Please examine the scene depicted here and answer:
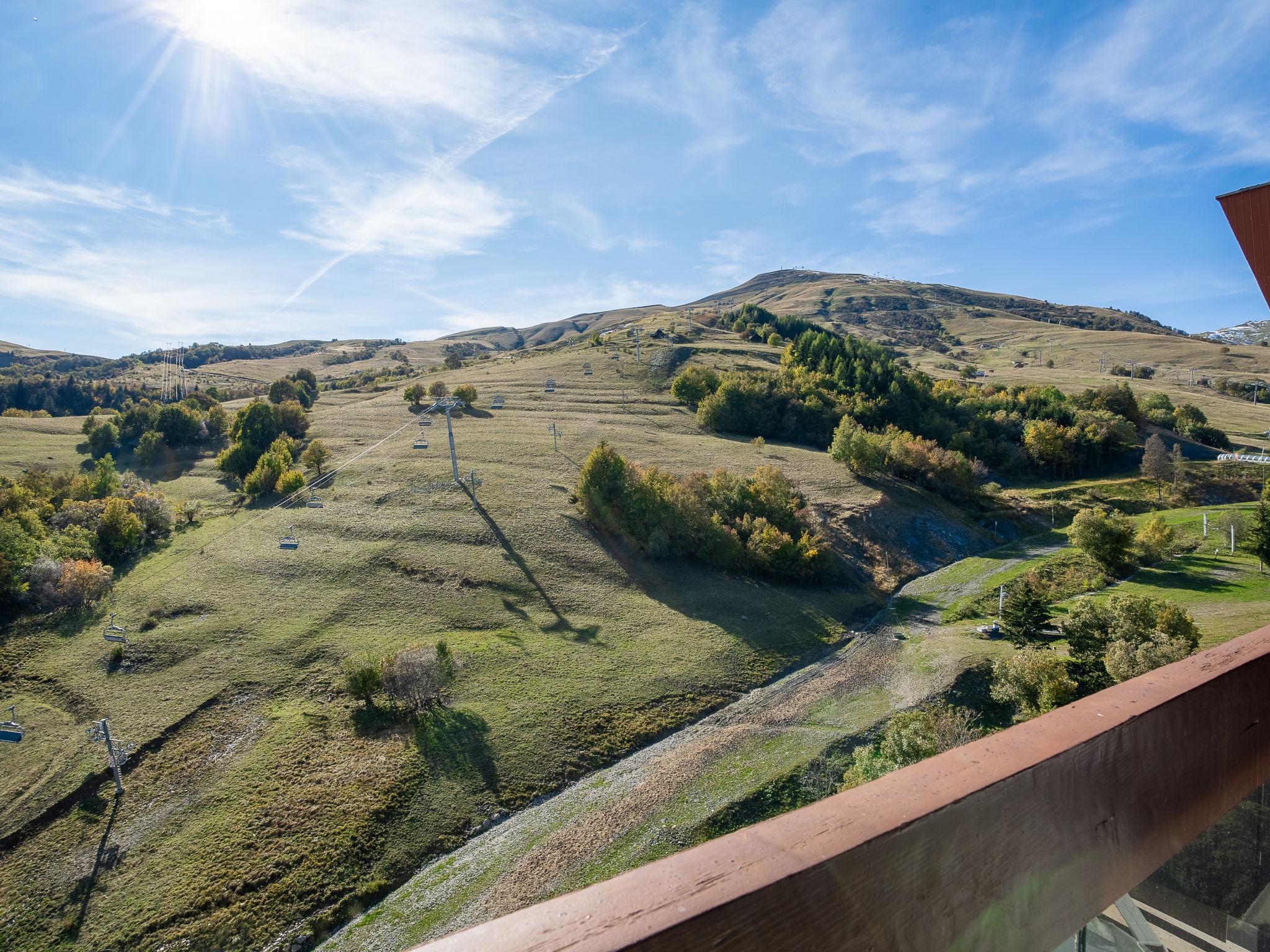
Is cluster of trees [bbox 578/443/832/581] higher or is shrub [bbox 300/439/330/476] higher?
shrub [bbox 300/439/330/476]

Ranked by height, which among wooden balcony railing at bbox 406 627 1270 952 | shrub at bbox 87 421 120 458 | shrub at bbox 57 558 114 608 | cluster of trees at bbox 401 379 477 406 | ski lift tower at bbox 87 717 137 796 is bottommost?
ski lift tower at bbox 87 717 137 796

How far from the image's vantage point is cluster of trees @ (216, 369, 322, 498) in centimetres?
5062

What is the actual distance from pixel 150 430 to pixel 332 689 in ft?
175

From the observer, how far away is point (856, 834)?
46.0 inches

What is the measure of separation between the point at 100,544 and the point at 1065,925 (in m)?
50.6

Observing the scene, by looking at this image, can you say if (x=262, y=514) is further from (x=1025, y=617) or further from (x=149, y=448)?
(x=1025, y=617)

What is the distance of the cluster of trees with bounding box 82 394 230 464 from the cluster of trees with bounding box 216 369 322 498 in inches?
165

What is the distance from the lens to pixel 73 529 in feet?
125

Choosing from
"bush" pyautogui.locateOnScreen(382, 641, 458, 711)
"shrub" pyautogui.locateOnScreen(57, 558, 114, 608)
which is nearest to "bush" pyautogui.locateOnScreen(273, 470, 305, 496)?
"shrub" pyautogui.locateOnScreen(57, 558, 114, 608)

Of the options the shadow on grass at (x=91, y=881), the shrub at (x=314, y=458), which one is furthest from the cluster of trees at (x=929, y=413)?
the shadow on grass at (x=91, y=881)

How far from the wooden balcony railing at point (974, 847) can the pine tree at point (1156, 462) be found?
8021cm

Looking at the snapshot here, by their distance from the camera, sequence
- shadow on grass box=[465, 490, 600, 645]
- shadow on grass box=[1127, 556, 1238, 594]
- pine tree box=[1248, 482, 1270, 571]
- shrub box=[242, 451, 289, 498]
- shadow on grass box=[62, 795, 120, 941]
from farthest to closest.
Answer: shrub box=[242, 451, 289, 498], shadow on grass box=[1127, 556, 1238, 594], shadow on grass box=[465, 490, 600, 645], pine tree box=[1248, 482, 1270, 571], shadow on grass box=[62, 795, 120, 941]

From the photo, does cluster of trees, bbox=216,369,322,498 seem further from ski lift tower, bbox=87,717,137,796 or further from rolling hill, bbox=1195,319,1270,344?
rolling hill, bbox=1195,319,1270,344

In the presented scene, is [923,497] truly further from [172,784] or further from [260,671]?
[172,784]
